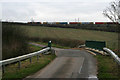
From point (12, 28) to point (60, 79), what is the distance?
11301mm

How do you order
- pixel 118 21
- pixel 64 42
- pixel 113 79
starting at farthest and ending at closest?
pixel 64 42, pixel 118 21, pixel 113 79

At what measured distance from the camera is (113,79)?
888 centimetres

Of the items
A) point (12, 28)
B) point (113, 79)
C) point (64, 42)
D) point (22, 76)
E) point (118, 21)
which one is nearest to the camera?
point (113, 79)

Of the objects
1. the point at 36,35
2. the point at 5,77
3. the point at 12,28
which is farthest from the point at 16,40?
the point at 36,35

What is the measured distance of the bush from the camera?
56.2 ft

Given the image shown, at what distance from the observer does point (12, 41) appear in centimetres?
1870

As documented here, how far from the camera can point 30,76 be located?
9.84 metres

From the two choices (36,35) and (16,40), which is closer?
(16,40)

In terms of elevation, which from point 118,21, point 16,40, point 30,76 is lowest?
point 30,76

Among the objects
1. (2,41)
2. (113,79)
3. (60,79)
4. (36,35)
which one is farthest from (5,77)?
(36,35)

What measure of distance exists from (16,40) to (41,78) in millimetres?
11014

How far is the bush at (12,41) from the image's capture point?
56.2 ft

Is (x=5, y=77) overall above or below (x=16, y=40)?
below

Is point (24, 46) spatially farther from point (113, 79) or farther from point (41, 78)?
point (113, 79)
